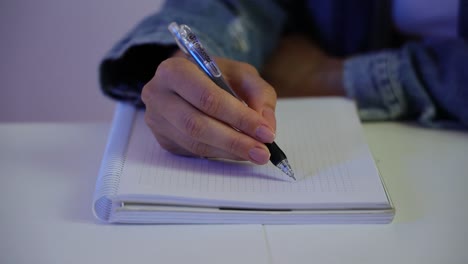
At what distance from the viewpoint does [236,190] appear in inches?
16.7

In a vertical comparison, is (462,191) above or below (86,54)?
above

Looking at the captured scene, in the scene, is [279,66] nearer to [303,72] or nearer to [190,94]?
[303,72]

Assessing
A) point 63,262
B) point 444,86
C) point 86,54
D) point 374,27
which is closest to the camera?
point 63,262

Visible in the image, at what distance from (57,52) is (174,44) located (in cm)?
51

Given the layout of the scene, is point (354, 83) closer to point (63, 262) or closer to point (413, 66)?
point (413, 66)

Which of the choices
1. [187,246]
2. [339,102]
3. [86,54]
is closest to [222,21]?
[339,102]

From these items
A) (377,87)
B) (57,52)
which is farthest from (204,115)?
(57,52)

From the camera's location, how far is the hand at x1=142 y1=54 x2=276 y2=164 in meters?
0.43

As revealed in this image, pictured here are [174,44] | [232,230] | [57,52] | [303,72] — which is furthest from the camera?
[57,52]

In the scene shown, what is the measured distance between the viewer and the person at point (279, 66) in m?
0.44

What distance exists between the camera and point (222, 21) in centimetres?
63

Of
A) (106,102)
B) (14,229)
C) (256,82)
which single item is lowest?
(106,102)

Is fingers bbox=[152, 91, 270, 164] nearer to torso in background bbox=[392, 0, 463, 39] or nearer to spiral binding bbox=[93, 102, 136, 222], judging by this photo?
spiral binding bbox=[93, 102, 136, 222]

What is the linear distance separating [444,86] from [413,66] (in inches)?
1.6
